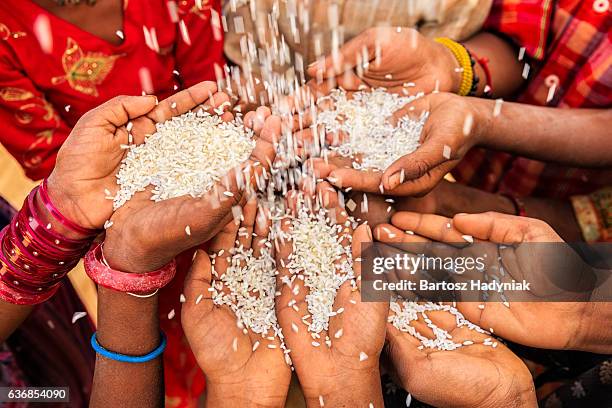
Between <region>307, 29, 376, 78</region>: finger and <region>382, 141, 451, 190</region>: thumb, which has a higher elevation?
<region>307, 29, 376, 78</region>: finger

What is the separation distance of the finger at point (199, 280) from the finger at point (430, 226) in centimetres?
57

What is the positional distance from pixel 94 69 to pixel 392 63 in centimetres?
93

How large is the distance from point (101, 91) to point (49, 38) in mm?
211

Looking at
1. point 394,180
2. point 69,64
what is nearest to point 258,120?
point 394,180

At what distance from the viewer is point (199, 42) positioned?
6.61ft

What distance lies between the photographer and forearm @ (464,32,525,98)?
2.18m

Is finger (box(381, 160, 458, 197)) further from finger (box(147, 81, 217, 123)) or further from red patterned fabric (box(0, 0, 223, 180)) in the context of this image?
red patterned fabric (box(0, 0, 223, 180))

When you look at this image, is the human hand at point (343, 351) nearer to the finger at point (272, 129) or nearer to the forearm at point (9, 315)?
the finger at point (272, 129)

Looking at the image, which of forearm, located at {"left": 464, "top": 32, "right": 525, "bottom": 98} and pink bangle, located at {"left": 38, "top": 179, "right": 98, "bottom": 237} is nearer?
pink bangle, located at {"left": 38, "top": 179, "right": 98, "bottom": 237}

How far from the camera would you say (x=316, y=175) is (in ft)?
5.81

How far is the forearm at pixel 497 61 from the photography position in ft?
7.14

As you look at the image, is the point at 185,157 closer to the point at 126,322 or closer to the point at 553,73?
the point at 126,322

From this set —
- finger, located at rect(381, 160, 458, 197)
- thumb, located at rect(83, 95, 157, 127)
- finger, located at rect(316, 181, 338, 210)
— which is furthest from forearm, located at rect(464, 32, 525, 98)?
thumb, located at rect(83, 95, 157, 127)

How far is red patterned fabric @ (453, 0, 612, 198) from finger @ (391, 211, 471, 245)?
709 mm
